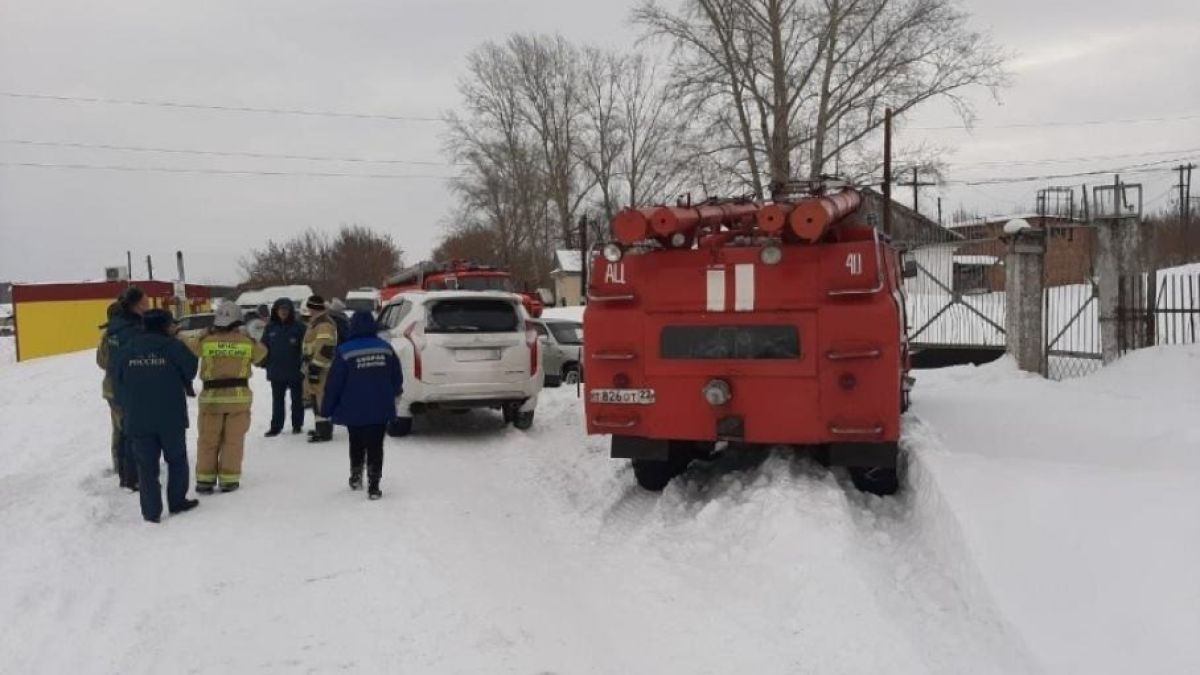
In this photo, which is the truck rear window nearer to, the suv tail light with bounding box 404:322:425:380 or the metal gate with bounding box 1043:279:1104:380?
the suv tail light with bounding box 404:322:425:380

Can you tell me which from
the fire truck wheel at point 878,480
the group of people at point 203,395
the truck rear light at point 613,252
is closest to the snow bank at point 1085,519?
the fire truck wheel at point 878,480

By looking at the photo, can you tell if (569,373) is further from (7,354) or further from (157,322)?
(7,354)

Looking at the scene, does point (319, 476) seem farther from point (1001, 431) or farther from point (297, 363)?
point (1001, 431)

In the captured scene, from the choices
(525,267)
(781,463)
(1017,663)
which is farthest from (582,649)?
(525,267)

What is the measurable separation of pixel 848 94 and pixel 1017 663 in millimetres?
32755

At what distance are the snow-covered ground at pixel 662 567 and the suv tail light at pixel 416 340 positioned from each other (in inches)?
75.5

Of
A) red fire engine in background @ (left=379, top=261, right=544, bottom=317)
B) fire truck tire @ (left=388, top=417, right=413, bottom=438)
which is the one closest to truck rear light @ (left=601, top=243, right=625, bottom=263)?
fire truck tire @ (left=388, top=417, right=413, bottom=438)

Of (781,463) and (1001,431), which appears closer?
(781,463)

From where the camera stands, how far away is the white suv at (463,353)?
9.90 metres

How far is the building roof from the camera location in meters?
61.3

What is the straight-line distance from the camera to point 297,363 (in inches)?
411

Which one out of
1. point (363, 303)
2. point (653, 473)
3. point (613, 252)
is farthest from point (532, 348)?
point (613, 252)

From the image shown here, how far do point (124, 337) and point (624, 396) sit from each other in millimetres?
4181

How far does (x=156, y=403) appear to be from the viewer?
674cm
